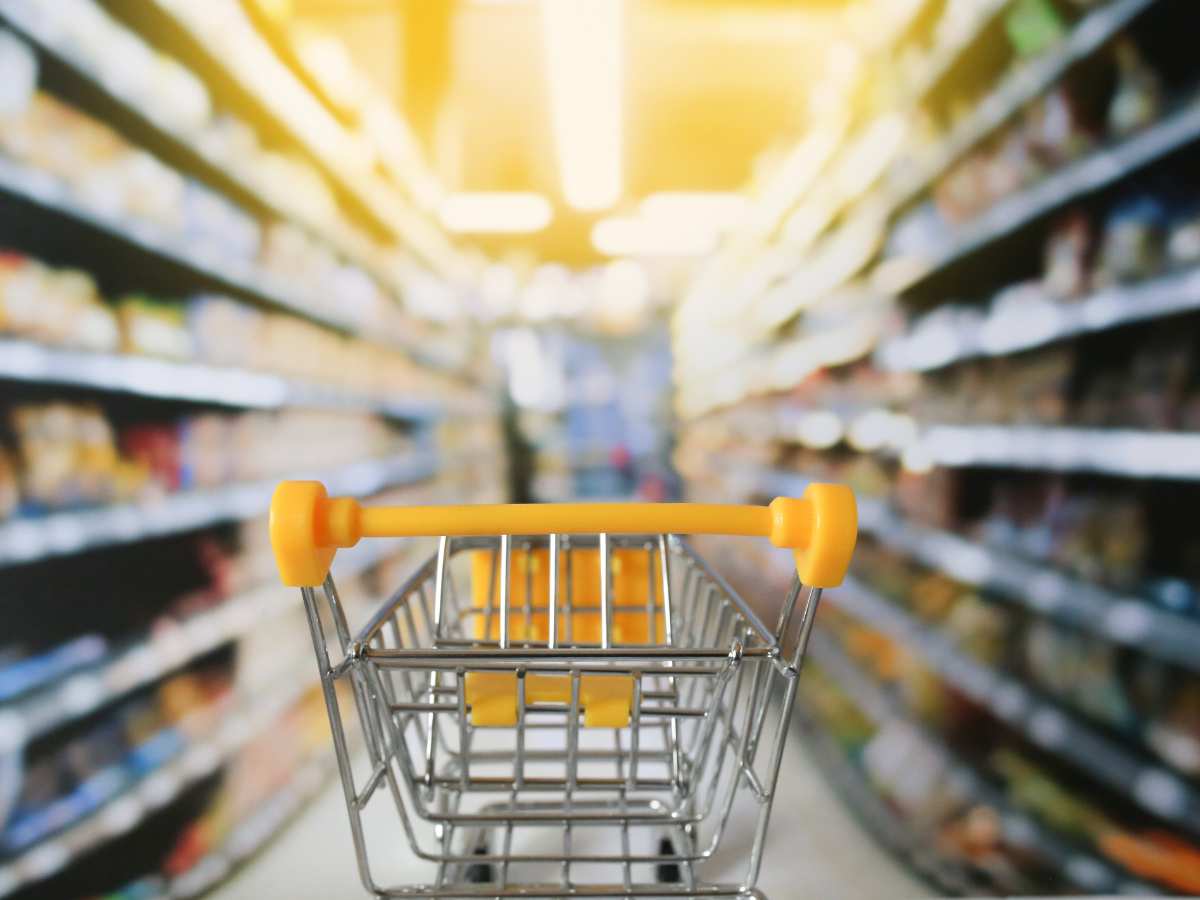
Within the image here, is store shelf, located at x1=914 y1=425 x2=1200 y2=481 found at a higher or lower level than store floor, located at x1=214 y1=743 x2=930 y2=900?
higher

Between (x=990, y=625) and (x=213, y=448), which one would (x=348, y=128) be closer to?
(x=213, y=448)

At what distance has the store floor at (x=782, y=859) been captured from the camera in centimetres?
122

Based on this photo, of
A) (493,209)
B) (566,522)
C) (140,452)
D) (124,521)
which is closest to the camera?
(566,522)

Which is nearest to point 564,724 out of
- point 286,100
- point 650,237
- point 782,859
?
point 782,859

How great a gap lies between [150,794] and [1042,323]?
7.46 ft

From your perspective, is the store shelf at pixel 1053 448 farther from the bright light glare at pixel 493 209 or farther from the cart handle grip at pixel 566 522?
the bright light glare at pixel 493 209

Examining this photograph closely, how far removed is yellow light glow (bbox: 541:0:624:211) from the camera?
7.66ft

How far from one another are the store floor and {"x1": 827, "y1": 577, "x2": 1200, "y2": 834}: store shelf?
1.45ft

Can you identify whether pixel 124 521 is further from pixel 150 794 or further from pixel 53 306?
pixel 150 794

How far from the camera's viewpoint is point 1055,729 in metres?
1.54

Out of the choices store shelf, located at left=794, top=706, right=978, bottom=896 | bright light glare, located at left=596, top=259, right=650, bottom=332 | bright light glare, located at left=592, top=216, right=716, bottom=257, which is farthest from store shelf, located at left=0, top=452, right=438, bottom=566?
bright light glare, located at left=596, top=259, right=650, bottom=332

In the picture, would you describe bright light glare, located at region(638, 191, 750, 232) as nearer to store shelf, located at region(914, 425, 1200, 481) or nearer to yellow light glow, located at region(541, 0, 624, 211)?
yellow light glow, located at region(541, 0, 624, 211)

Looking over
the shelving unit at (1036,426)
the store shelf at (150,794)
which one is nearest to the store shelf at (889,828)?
the shelving unit at (1036,426)

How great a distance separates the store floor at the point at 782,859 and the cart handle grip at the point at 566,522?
70 centimetres
